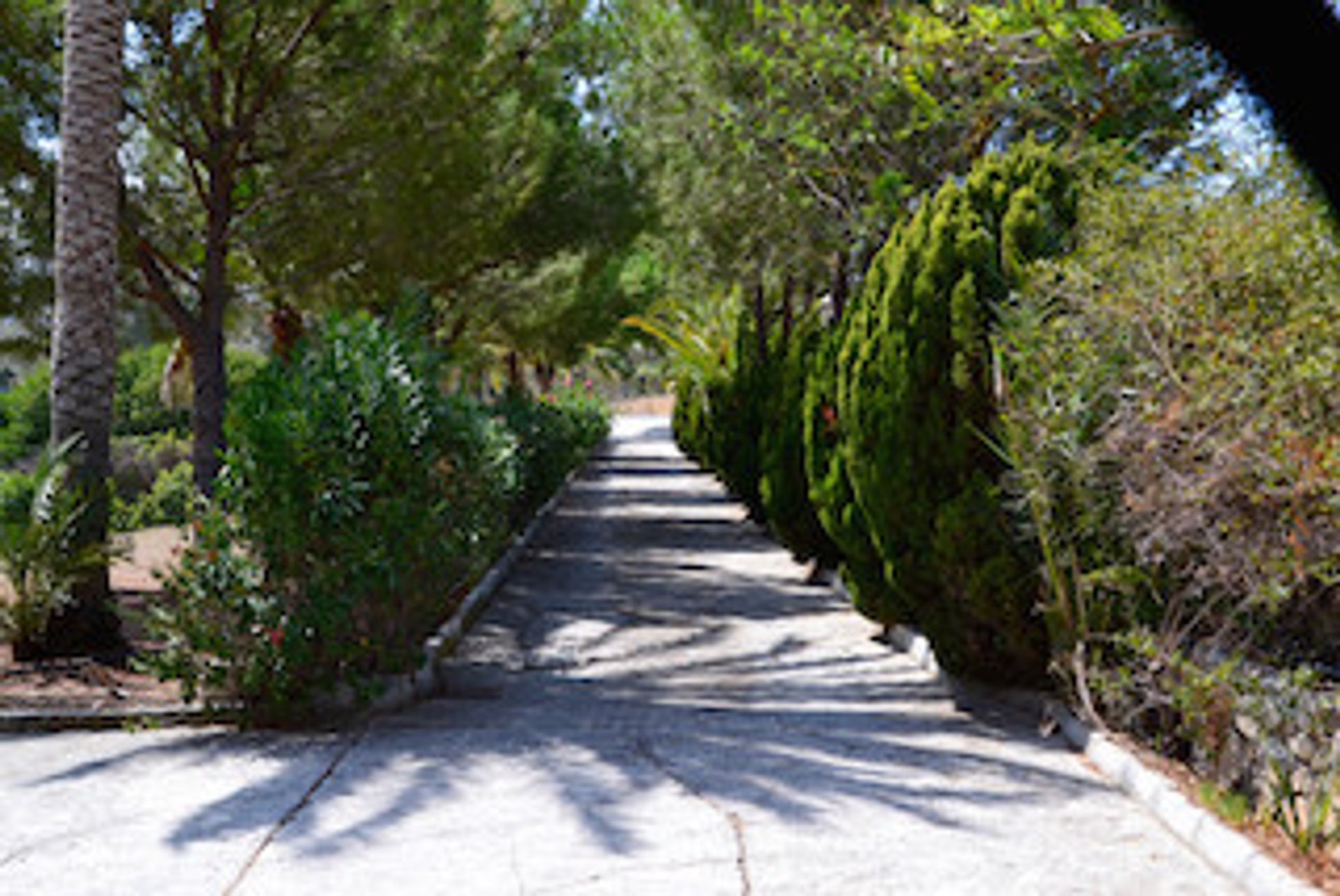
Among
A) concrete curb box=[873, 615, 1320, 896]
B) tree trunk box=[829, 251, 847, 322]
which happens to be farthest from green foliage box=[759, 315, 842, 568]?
concrete curb box=[873, 615, 1320, 896]

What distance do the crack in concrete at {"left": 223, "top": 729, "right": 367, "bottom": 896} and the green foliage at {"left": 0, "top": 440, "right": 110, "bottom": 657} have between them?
8.78 ft

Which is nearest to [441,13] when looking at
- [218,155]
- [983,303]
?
[218,155]

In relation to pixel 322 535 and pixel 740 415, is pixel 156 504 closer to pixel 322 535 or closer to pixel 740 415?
pixel 740 415

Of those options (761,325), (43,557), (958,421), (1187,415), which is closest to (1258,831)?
(1187,415)

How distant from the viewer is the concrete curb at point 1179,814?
4.05 m

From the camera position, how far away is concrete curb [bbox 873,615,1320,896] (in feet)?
13.3

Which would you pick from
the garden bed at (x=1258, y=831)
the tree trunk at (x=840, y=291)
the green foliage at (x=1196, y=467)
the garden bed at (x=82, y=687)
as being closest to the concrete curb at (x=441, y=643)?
the garden bed at (x=82, y=687)

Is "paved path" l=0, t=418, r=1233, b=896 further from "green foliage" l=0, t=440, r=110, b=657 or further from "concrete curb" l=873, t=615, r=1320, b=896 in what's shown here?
"green foliage" l=0, t=440, r=110, b=657

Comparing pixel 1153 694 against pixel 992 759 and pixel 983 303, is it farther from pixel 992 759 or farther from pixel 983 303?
pixel 983 303

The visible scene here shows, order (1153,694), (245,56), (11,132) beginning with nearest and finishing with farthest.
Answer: (1153,694), (11,132), (245,56)

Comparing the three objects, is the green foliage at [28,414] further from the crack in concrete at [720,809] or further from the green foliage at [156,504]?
the crack in concrete at [720,809]

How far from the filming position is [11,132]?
1183 centimetres

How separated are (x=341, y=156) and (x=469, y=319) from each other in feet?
36.3

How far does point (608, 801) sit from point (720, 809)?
0.44 metres
